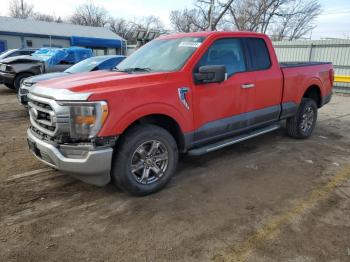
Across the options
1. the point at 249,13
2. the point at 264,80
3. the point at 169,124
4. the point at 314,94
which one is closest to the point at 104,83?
the point at 169,124

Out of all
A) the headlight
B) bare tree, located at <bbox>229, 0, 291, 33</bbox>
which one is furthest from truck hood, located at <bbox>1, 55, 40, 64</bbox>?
bare tree, located at <bbox>229, 0, 291, 33</bbox>

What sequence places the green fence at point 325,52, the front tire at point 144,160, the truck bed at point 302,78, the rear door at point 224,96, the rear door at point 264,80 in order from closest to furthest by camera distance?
1. the front tire at point 144,160
2. the rear door at point 224,96
3. the rear door at point 264,80
4. the truck bed at point 302,78
5. the green fence at point 325,52

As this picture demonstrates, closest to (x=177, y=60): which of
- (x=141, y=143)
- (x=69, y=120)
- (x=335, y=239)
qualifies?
(x=141, y=143)

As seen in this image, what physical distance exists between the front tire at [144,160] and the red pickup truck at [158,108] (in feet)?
0.04

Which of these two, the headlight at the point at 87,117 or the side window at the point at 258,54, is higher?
the side window at the point at 258,54

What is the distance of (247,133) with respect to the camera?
509 centimetres

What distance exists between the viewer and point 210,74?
12.8ft

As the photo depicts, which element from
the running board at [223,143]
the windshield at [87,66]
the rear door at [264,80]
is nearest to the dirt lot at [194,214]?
the running board at [223,143]

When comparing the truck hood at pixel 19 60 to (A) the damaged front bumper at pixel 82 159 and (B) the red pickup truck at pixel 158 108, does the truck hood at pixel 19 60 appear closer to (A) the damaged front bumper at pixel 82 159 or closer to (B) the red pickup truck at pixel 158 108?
(B) the red pickup truck at pixel 158 108

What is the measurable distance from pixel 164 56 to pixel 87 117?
5.54ft

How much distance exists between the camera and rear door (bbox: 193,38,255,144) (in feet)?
13.7

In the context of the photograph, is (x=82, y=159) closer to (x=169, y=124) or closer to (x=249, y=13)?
(x=169, y=124)

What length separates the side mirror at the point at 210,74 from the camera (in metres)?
3.87

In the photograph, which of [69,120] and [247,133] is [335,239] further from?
[69,120]
